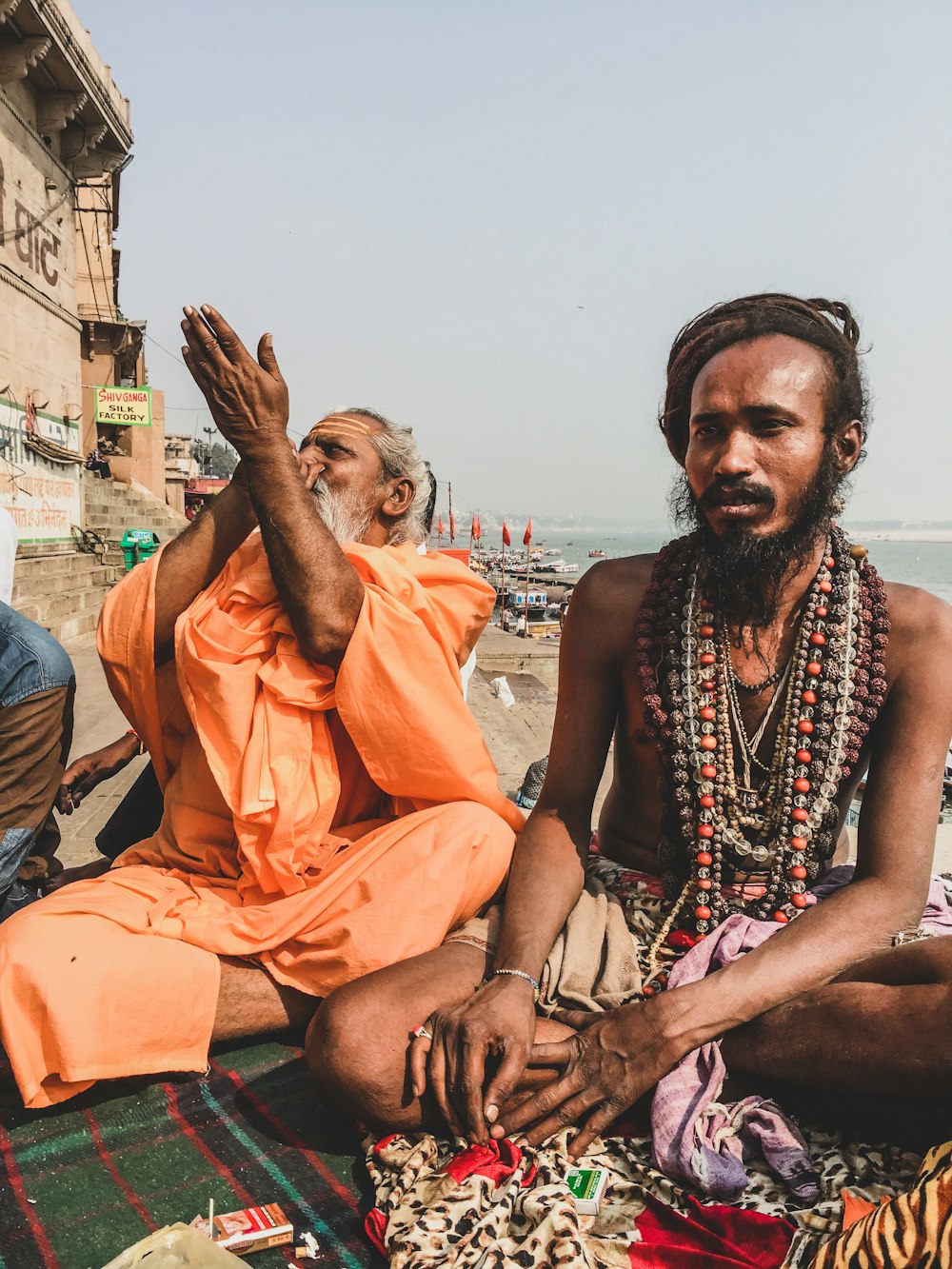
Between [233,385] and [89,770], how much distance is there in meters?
1.59

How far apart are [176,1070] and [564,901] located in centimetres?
101

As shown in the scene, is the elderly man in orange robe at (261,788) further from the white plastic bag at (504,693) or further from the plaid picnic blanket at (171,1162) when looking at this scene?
the white plastic bag at (504,693)

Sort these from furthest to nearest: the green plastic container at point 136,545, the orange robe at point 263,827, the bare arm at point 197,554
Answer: the green plastic container at point 136,545 → the bare arm at point 197,554 → the orange robe at point 263,827

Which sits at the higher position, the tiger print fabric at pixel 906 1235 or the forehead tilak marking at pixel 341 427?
the forehead tilak marking at pixel 341 427

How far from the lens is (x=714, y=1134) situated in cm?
191

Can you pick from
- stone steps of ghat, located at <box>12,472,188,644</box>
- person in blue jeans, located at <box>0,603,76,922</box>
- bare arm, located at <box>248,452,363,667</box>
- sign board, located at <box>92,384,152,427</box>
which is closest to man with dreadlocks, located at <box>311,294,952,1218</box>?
bare arm, located at <box>248,452,363,667</box>

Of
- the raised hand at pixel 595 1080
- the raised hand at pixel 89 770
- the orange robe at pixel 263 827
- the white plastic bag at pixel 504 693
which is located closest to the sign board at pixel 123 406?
the white plastic bag at pixel 504 693

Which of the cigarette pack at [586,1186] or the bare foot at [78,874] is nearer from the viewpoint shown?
the cigarette pack at [586,1186]

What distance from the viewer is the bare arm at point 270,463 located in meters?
2.38

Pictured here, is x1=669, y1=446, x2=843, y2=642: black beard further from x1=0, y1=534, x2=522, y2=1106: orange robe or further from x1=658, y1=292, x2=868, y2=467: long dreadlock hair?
x1=0, y1=534, x2=522, y2=1106: orange robe

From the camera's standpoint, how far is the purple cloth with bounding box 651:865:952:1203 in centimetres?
181

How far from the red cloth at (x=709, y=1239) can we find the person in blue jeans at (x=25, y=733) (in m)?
2.01

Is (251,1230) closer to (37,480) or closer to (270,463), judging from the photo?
(270,463)

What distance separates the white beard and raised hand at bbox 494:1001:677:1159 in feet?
5.52
